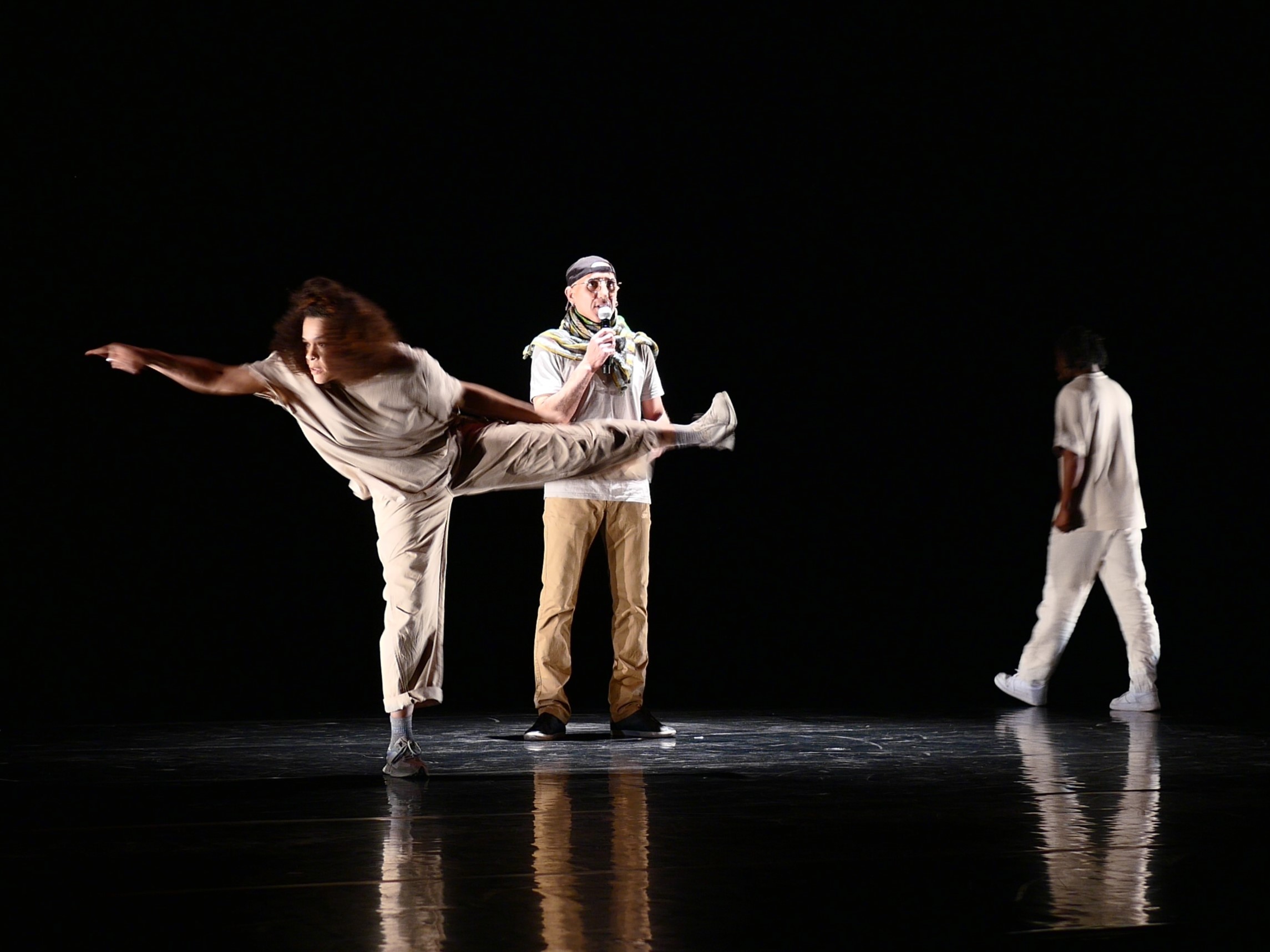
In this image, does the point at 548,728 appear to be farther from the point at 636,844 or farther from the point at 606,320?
the point at 636,844

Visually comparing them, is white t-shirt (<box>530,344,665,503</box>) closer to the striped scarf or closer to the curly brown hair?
the striped scarf

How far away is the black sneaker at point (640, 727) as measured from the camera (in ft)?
12.5

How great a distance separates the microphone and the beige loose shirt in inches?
31.4

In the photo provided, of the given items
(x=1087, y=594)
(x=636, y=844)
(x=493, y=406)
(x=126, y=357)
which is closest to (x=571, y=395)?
(x=493, y=406)

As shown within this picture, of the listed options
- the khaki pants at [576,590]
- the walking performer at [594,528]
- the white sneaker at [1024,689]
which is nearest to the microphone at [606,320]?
the walking performer at [594,528]

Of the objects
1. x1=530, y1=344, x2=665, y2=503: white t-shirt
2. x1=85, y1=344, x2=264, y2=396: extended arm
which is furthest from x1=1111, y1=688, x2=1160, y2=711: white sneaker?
x1=85, y1=344, x2=264, y2=396: extended arm

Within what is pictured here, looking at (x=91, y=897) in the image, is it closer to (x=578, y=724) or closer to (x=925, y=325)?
(x=578, y=724)

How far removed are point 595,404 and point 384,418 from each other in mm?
956

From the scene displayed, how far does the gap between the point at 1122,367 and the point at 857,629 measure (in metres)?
1.70

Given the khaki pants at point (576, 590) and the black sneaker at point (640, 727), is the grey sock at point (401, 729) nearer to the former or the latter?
the khaki pants at point (576, 590)

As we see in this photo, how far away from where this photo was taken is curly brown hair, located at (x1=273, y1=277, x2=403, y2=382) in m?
2.88

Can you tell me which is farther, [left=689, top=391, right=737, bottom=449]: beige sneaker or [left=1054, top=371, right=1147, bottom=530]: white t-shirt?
[left=1054, top=371, right=1147, bottom=530]: white t-shirt

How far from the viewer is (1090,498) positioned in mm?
4766

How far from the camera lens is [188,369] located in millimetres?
2832
